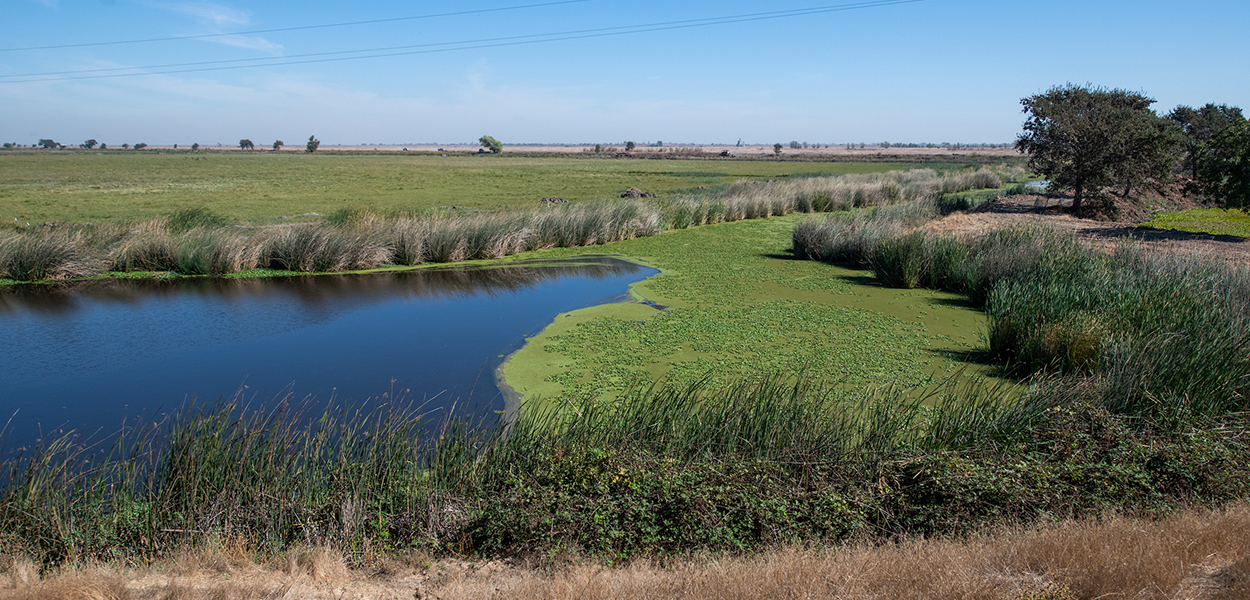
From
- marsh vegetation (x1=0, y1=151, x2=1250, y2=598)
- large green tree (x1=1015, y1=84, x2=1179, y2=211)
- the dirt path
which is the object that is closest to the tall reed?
marsh vegetation (x1=0, y1=151, x2=1250, y2=598)

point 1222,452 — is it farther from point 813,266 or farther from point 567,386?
point 813,266

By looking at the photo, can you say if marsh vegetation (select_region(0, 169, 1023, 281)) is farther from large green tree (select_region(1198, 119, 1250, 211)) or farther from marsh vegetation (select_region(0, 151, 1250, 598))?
large green tree (select_region(1198, 119, 1250, 211))

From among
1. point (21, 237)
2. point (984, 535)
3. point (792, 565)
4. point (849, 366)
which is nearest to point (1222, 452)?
point (984, 535)

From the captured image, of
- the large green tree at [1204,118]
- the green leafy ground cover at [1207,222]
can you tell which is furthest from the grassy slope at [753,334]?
the large green tree at [1204,118]

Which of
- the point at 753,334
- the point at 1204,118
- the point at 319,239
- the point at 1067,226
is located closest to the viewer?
the point at 753,334

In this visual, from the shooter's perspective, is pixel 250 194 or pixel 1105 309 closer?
pixel 1105 309

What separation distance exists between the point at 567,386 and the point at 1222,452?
4904 mm

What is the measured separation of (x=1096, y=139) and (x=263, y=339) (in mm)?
20603

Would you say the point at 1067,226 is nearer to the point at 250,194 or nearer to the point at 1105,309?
the point at 1105,309

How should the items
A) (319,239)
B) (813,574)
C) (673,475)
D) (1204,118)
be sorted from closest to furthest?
1. (813,574)
2. (673,475)
3. (319,239)
4. (1204,118)

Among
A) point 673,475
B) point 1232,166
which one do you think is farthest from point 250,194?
point 1232,166

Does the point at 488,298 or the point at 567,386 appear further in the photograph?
the point at 488,298

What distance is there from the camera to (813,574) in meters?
3.14

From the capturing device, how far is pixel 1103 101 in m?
20.4
